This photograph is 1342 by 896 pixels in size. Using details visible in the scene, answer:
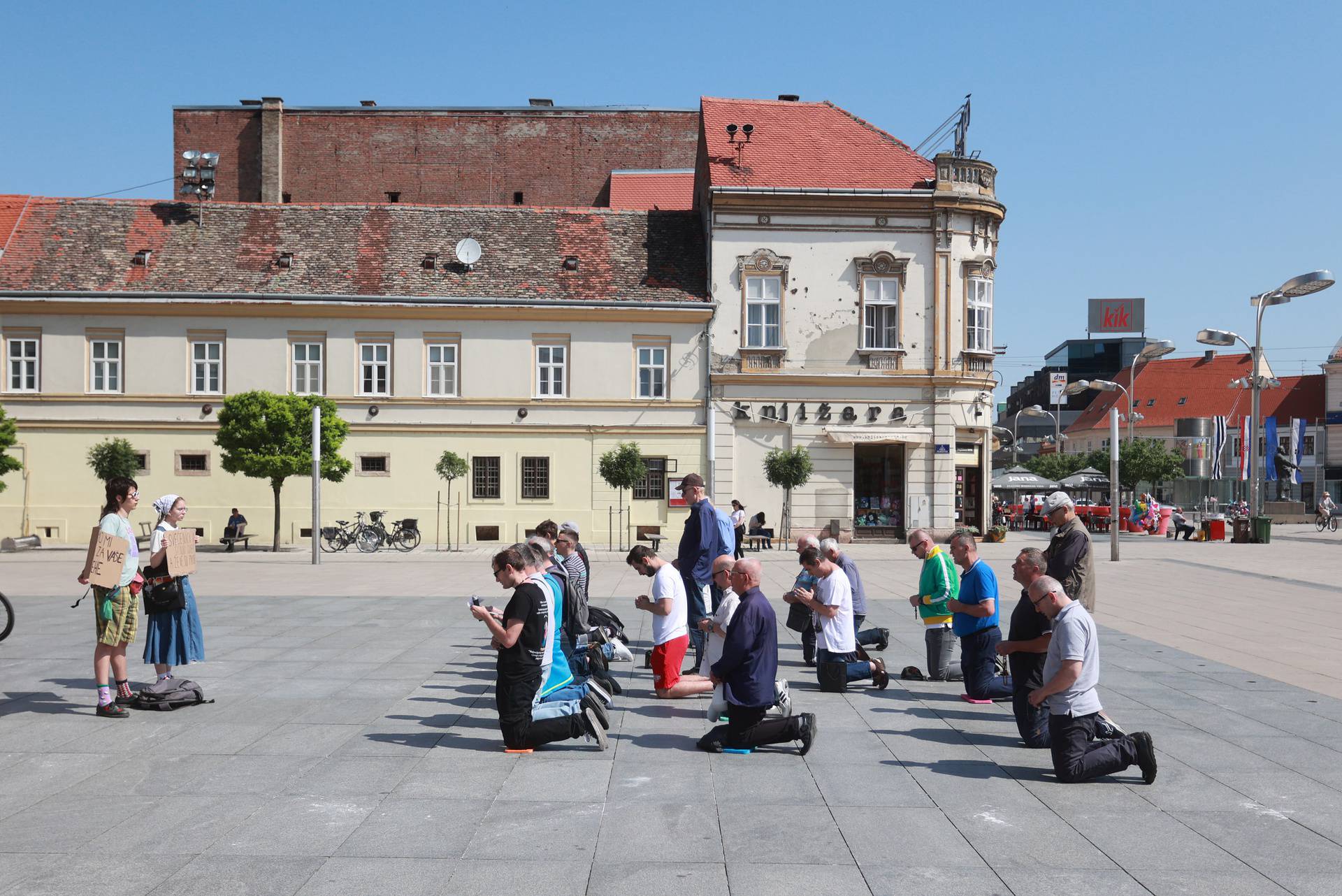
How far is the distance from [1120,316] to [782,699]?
126 meters

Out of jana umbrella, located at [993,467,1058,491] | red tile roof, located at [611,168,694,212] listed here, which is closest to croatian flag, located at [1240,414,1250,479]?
jana umbrella, located at [993,467,1058,491]

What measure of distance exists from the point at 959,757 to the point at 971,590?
7.35 feet

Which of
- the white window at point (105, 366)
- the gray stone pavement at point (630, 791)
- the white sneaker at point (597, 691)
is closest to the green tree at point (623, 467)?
the white window at point (105, 366)

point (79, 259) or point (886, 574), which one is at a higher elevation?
point (79, 259)

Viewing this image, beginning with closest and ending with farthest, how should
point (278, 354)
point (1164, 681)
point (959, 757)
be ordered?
point (959, 757), point (1164, 681), point (278, 354)

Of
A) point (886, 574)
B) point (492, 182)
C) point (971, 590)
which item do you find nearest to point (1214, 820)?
point (971, 590)

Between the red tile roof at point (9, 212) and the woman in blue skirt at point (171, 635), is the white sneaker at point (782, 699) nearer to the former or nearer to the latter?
the woman in blue skirt at point (171, 635)

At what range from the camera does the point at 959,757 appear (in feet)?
26.1

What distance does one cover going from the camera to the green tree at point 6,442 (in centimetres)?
2873

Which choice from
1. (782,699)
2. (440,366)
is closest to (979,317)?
(440,366)

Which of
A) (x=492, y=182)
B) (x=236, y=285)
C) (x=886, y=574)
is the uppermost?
(x=492, y=182)

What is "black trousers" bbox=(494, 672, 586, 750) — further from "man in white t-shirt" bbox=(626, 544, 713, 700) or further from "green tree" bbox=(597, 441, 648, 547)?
"green tree" bbox=(597, 441, 648, 547)

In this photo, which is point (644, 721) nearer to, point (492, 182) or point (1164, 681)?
point (1164, 681)

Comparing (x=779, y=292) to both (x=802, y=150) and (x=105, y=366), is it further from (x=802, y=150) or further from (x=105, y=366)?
(x=105, y=366)
